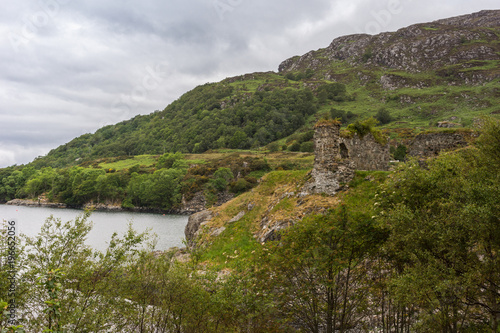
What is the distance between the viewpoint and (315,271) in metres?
11.2

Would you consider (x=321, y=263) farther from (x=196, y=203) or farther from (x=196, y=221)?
(x=196, y=203)

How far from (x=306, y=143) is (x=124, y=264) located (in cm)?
10240

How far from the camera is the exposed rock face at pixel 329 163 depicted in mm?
22609

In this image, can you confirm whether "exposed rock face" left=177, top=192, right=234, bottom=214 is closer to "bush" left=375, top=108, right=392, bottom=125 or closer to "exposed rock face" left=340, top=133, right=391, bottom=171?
"exposed rock face" left=340, top=133, right=391, bottom=171

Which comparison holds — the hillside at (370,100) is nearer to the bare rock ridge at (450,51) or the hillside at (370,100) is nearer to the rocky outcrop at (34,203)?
the bare rock ridge at (450,51)

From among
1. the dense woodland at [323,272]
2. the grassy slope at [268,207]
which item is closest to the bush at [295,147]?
the grassy slope at [268,207]

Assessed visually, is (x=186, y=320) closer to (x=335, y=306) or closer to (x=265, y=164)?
(x=335, y=306)

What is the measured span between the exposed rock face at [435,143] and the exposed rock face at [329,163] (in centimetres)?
623

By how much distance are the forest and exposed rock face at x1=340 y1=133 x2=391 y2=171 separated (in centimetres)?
1428

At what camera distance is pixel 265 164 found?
94.1 meters

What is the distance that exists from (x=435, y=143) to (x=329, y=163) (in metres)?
8.87

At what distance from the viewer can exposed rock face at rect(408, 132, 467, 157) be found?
2248 centimetres

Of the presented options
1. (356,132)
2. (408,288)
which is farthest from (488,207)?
(356,132)

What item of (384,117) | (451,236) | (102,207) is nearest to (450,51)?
(384,117)
